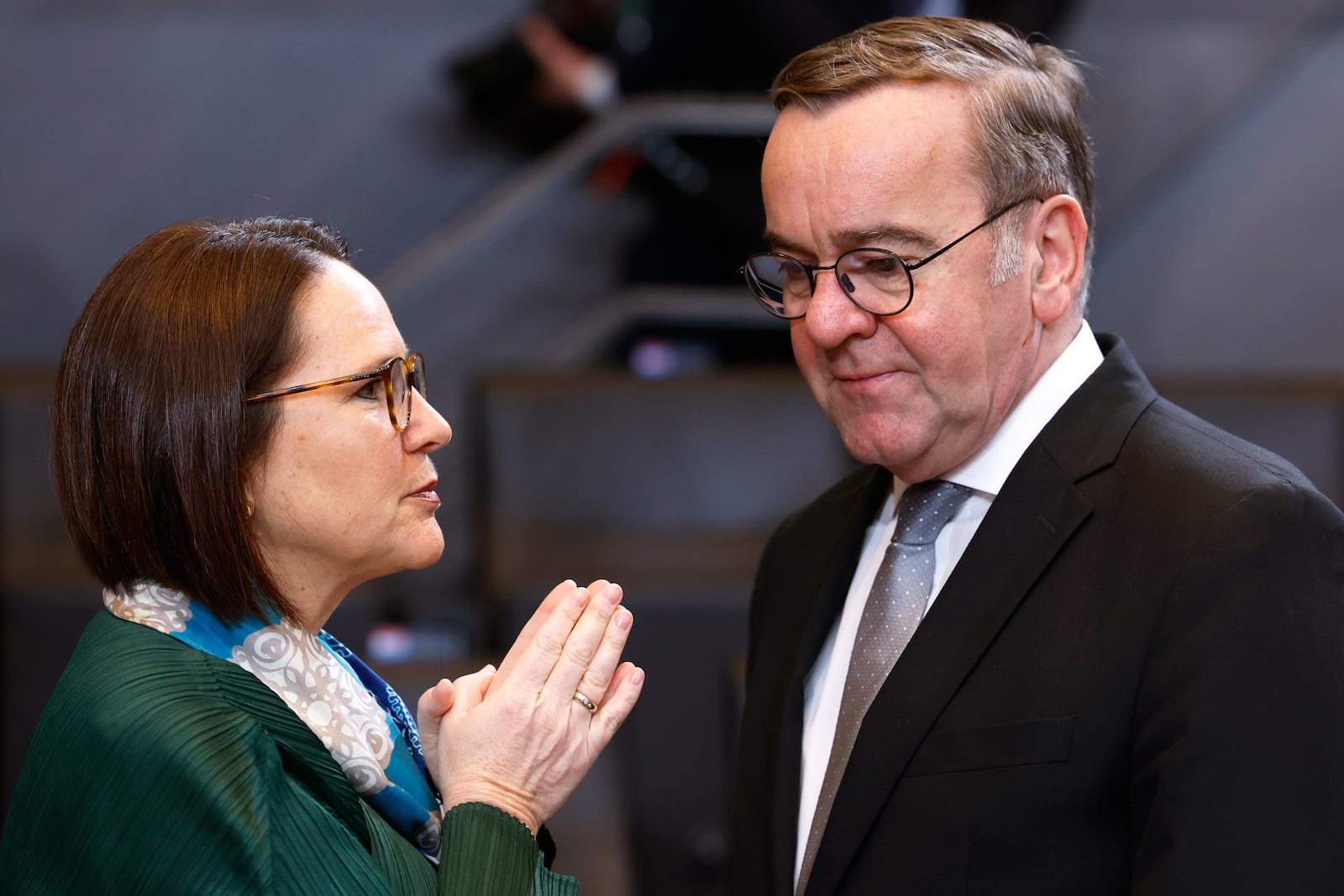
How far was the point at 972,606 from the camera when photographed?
1.46m

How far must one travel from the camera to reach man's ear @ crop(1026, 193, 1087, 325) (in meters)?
1.53

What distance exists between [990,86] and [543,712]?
0.86 m

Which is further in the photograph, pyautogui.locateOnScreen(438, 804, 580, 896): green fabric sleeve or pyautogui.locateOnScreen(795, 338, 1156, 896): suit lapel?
pyautogui.locateOnScreen(795, 338, 1156, 896): suit lapel

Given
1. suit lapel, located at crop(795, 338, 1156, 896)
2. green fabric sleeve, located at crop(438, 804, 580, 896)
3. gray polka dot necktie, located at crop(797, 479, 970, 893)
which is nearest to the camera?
green fabric sleeve, located at crop(438, 804, 580, 896)

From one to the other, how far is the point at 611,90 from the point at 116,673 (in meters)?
3.40

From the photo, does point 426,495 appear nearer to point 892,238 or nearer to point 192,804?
point 192,804

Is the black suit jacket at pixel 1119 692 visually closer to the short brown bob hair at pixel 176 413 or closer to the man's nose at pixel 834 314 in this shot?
the man's nose at pixel 834 314

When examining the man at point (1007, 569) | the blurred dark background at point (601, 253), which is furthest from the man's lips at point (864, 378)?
the blurred dark background at point (601, 253)

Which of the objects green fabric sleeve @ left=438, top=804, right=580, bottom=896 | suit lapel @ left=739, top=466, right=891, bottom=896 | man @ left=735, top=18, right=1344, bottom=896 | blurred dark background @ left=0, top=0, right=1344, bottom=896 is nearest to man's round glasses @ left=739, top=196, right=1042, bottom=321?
man @ left=735, top=18, right=1344, bottom=896

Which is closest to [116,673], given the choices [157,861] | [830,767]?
[157,861]

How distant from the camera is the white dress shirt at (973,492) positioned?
5.13 feet

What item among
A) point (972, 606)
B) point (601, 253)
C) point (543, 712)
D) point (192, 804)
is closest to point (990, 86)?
point (972, 606)

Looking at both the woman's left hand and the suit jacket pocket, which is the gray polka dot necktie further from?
the woman's left hand

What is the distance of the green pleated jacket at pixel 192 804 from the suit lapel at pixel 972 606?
1.19ft
